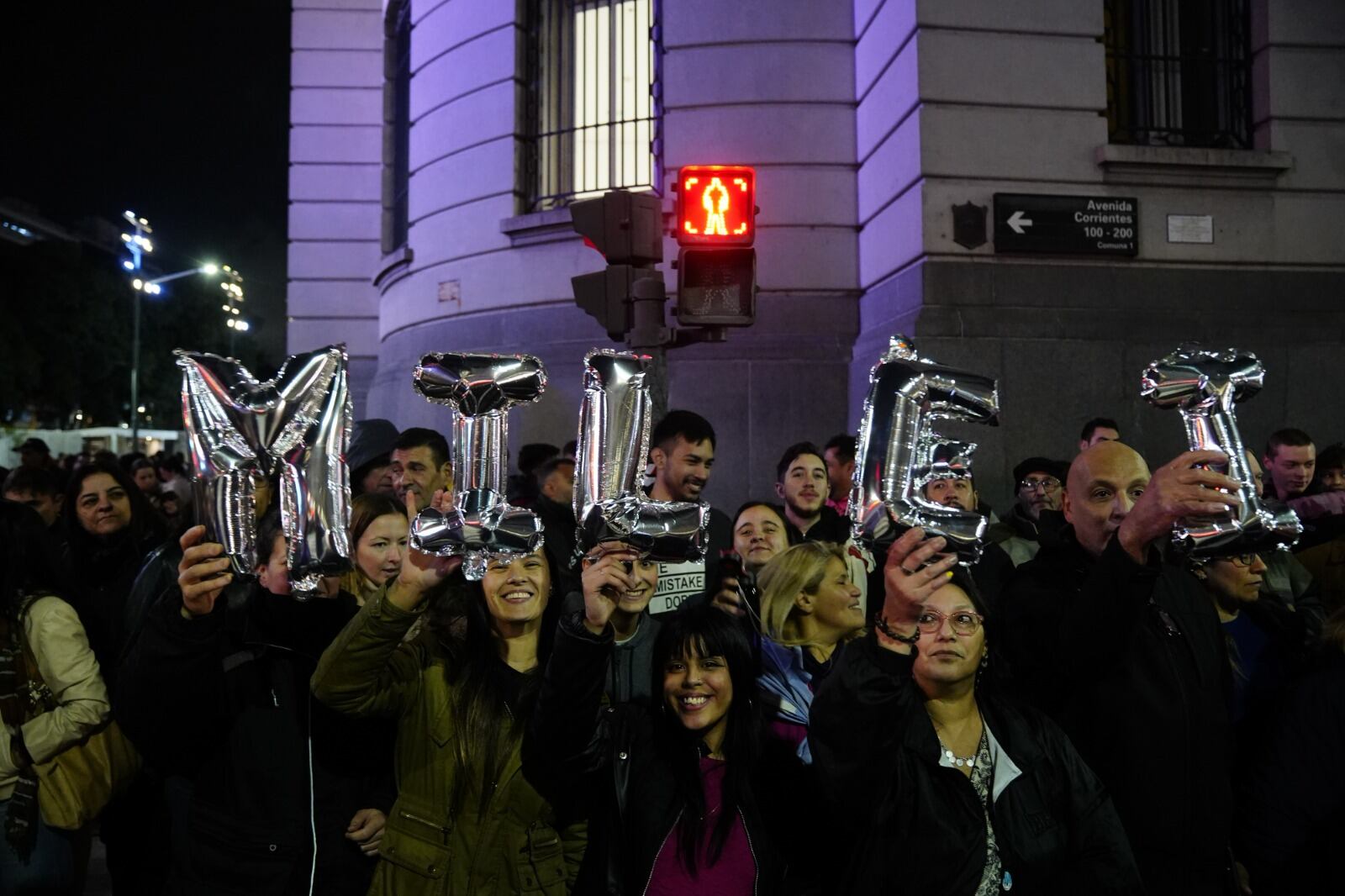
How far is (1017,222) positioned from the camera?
331 inches

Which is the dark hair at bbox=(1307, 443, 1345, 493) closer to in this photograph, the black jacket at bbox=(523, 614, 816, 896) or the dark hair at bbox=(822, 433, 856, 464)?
the dark hair at bbox=(822, 433, 856, 464)

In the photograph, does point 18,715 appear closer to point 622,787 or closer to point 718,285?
point 622,787

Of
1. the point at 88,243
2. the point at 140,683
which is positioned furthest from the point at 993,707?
the point at 88,243

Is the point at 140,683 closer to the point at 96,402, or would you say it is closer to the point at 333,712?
the point at 333,712

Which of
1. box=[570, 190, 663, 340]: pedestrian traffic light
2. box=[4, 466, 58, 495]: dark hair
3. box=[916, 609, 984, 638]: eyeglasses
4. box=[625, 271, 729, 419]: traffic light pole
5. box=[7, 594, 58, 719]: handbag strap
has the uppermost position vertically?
box=[570, 190, 663, 340]: pedestrian traffic light

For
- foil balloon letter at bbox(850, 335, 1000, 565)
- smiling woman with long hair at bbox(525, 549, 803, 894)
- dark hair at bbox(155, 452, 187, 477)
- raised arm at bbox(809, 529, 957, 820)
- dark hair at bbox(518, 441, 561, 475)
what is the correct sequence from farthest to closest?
dark hair at bbox(155, 452, 187, 477), dark hair at bbox(518, 441, 561, 475), smiling woman with long hair at bbox(525, 549, 803, 894), foil balloon letter at bbox(850, 335, 1000, 565), raised arm at bbox(809, 529, 957, 820)

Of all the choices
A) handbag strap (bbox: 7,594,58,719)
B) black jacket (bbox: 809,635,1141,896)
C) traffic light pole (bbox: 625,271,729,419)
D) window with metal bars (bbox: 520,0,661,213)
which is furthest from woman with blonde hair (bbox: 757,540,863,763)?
window with metal bars (bbox: 520,0,661,213)

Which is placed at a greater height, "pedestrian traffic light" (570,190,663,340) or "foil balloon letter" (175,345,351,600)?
"pedestrian traffic light" (570,190,663,340)

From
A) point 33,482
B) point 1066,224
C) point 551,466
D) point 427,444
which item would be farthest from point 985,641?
point 1066,224

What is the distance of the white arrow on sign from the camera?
841 centimetres

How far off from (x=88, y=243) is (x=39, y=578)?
259 ft

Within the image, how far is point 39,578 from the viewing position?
3.40 metres

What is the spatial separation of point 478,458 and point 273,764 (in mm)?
1257

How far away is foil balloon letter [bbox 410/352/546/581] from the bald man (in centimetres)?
155
